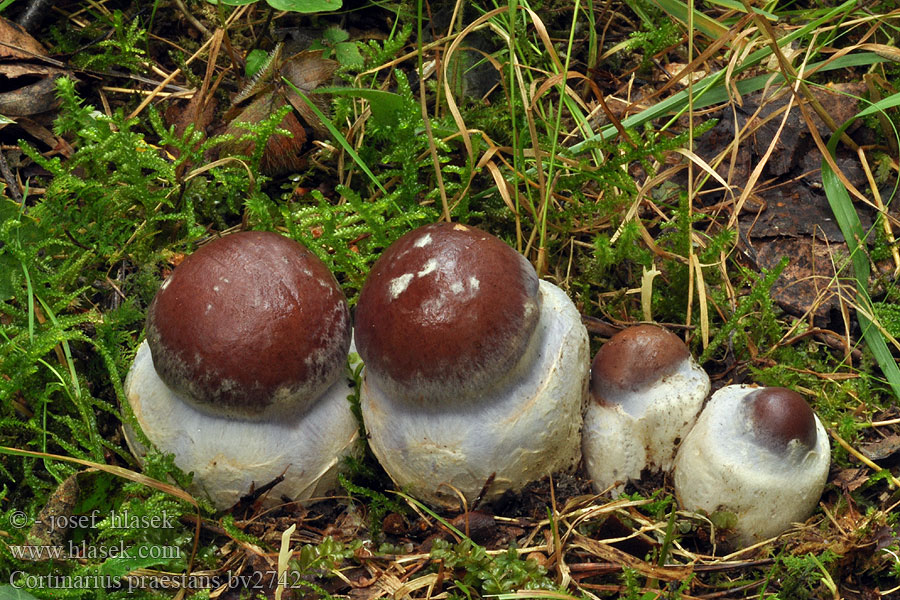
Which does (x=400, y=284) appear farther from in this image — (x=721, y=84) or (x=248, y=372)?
(x=721, y=84)

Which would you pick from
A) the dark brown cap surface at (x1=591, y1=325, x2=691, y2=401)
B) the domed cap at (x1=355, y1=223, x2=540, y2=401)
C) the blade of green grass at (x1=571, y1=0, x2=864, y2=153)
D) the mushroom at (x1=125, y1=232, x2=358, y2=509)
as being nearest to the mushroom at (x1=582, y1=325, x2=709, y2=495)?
the dark brown cap surface at (x1=591, y1=325, x2=691, y2=401)

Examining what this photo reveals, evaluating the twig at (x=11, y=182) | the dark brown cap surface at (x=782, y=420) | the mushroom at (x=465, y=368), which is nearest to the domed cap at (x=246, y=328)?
the mushroom at (x=465, y=368)

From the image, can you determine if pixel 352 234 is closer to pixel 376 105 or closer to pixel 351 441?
pixel 376 105

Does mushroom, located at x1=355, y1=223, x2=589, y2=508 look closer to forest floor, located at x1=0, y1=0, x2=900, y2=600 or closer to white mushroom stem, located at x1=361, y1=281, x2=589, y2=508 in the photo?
white mushroom stem, located at x1=361, y1=281, x2=589, y2=508

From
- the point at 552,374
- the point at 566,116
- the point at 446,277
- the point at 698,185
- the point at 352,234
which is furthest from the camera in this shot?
the point at 566,116

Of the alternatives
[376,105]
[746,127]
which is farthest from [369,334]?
[746,127]

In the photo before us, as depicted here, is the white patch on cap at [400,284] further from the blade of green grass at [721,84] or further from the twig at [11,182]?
the twig at [11,182]
